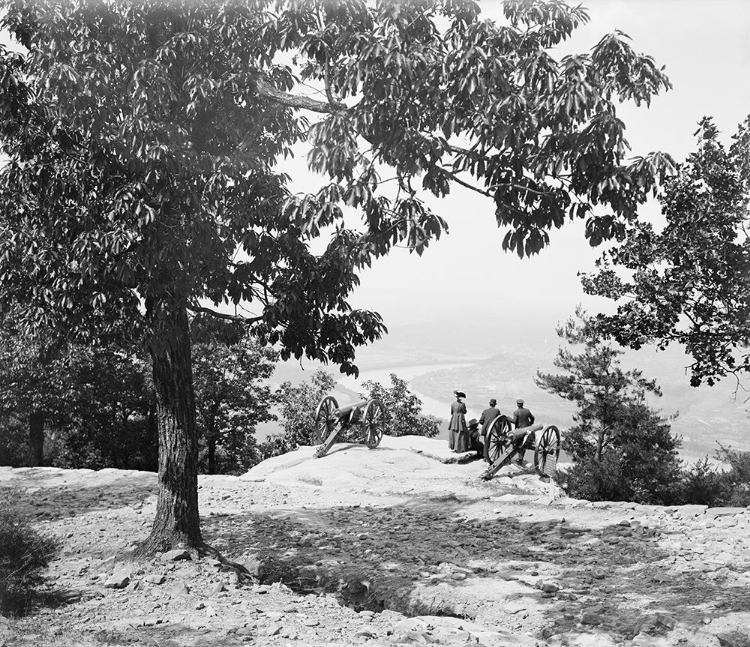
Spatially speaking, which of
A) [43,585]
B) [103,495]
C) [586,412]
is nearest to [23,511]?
[103,495]

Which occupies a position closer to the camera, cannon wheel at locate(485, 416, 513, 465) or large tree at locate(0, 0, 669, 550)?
large tree at locate(0, 0, 669, 550)

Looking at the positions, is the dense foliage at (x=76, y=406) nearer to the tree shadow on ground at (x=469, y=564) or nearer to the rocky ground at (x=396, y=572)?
the rocky ground at (x=396, y=572)

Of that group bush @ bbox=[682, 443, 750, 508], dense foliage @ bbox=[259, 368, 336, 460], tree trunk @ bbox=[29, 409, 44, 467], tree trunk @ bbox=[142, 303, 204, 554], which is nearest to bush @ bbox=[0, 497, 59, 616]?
tree trunk @ bbox=[142, 303, 204, 554]

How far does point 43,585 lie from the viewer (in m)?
9.21

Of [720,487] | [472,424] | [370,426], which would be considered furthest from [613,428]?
[370,426]

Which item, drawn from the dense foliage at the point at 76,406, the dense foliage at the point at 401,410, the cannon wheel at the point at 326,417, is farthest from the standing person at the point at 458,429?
the dense foliage at the point at 401,410

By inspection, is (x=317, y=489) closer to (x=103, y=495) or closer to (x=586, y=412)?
(x=103, y=495)

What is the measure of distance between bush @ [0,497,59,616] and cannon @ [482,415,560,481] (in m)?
9.19

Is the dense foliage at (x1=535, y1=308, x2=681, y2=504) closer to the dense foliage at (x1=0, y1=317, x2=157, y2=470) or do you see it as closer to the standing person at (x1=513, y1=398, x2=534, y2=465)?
the standing person at (x1=513, y1=398, x2=534, y2=465)

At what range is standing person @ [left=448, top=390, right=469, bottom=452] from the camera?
1941cm

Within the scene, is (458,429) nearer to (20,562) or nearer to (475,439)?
(475,439)

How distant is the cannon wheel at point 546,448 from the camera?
1709 centimetres

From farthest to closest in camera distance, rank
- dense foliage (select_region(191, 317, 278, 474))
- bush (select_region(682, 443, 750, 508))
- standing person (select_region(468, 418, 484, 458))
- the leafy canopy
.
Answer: dense foliage (select_region(191, 317, 278, 474))
bush (select_region(682, 443, 750, 508))
standing person (select_region(468, 418, 484, 458))
the leafy canopy

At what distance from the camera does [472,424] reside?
765 inches
